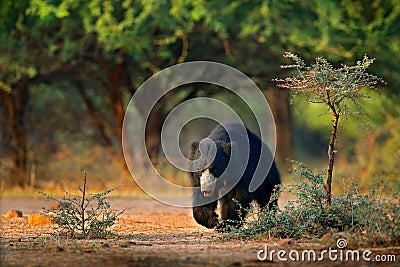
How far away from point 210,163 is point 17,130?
1062 cm

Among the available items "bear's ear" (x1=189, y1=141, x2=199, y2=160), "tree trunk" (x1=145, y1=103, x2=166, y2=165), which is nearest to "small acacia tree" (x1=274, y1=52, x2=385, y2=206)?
"bear's ear" (x1=189, y1=141, x2=199, y2=160)

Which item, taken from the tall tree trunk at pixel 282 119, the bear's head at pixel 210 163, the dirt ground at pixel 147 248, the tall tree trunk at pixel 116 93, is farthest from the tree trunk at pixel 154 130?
the bear's head at pixel 210 163

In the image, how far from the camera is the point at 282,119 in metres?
21.3

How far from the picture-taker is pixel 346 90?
24.6 feet

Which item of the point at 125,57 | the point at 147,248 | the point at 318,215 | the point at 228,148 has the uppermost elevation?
the point at 125,57

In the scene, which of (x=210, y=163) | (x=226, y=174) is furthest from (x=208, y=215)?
(x=210, y=163)

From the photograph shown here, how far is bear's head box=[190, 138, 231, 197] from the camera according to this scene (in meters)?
8.67

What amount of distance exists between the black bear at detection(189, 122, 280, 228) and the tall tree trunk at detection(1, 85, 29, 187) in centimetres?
972

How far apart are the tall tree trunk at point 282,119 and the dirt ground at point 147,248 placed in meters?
11.6

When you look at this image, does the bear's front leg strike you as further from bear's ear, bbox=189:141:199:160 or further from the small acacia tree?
the small acacia tree

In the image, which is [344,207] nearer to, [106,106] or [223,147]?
[223,147]

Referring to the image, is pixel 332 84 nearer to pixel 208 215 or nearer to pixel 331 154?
pixel 331 154

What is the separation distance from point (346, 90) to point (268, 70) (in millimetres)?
10323

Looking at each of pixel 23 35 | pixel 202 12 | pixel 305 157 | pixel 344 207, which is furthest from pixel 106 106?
pixel 305 157
